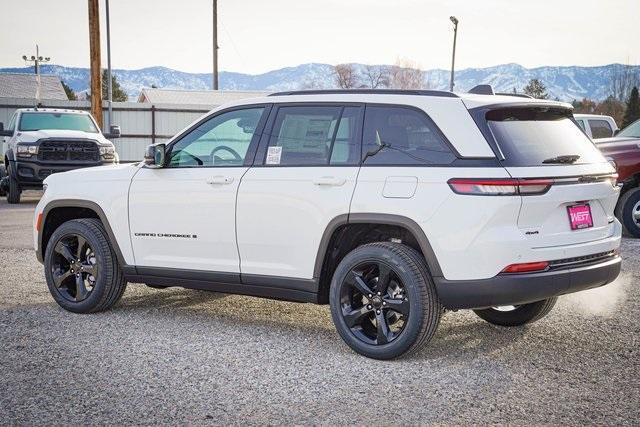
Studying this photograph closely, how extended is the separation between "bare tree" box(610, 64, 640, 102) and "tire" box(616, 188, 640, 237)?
7828cm

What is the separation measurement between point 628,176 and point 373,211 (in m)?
7.96

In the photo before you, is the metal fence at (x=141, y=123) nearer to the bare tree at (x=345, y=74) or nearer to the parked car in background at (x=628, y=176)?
the parked car in background at (x=628, y=176)

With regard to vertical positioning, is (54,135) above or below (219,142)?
below

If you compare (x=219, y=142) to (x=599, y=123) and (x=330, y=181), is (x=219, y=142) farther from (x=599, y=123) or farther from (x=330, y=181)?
(x=599, y=123)

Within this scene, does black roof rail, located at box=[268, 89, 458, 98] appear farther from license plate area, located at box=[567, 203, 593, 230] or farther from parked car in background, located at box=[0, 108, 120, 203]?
parked car in background, located at box=[0, 108, 120, 203]

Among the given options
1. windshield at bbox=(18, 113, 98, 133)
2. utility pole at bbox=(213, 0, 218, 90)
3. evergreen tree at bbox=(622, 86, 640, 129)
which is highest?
utility pole at bbox=(213, 0, 218, 90)

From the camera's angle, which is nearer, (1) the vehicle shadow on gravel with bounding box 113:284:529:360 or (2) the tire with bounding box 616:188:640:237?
(1) the vehicle shadow on gravel with bounding box 113:284:529:360

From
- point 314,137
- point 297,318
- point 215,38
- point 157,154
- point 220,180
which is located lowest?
point 297,318

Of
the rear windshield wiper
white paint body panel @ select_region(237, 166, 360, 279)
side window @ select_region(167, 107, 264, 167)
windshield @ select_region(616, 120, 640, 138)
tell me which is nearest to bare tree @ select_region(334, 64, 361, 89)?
windshield @ select_region(616, 120, 640, 138)

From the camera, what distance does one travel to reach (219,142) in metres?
6.52

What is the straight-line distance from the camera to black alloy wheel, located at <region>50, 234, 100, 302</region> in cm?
704

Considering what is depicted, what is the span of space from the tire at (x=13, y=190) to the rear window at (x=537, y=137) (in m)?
14.2

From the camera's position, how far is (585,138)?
19.3ft

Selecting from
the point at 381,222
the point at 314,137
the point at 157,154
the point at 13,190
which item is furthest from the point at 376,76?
the point at 381,222
